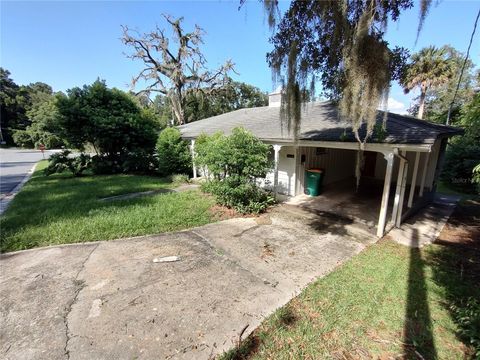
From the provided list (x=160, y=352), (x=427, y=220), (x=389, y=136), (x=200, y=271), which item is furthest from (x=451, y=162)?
(x=160, y=352)

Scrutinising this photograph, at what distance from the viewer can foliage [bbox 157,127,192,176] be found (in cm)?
1167

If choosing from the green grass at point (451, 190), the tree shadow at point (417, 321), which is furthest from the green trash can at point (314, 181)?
the green grass at point (451, 190)

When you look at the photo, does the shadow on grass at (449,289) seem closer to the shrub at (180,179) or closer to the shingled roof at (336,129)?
the shingled roof at (336,129)

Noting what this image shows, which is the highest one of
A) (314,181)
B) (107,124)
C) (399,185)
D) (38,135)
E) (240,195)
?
(107,124)

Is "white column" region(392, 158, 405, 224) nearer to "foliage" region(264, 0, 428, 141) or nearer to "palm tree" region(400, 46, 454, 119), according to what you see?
"foliage" region(264, 0, 428, 141)

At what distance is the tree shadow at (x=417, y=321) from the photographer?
252cm

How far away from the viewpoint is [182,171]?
12.2m

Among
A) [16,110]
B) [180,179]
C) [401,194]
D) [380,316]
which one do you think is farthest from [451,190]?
[16,110]

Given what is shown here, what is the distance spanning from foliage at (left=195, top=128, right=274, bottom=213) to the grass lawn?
2.85 feet

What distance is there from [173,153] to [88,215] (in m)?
6.03

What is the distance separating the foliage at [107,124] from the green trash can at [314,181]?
9.15 meters

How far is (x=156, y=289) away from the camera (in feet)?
11.5

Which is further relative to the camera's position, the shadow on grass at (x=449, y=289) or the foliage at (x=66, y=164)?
the foliage at (x=66, y=164)

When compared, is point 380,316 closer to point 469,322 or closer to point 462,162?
point 469,322
